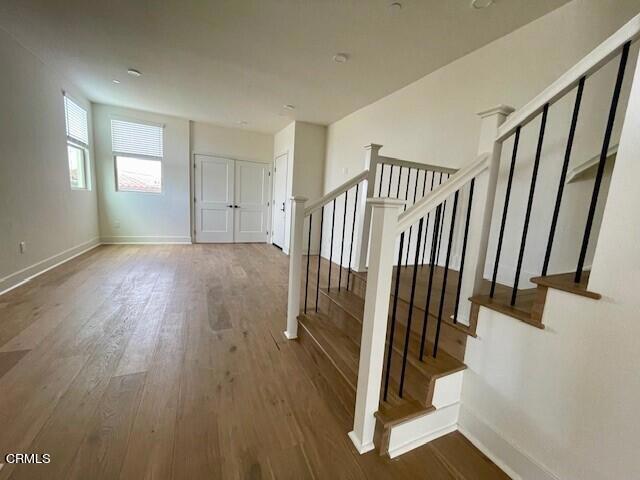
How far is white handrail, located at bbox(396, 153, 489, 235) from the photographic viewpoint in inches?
46.3

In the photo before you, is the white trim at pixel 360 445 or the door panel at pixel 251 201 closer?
the white trim at pixel 360 445

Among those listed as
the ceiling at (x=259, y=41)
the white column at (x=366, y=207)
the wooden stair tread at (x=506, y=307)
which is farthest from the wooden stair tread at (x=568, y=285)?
the ceiling at (x=259, y=41)

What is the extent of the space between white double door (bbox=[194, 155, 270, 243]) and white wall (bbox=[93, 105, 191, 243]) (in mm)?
309

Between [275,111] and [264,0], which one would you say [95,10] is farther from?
[275,111]

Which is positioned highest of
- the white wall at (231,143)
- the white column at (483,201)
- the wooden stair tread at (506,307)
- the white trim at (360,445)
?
the white wall at (231,143)

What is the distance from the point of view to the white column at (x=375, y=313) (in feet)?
3.72

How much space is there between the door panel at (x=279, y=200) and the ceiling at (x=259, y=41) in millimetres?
1989

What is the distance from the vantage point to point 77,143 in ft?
15.1

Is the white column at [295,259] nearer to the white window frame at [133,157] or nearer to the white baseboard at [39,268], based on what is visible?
the white baseboard at [39,268]

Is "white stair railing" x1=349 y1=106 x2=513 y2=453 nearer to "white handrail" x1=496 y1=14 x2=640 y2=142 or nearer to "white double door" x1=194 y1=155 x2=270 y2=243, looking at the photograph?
"white handrail" x1=496 y1=14 x2=640 y2=142

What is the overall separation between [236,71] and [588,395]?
13.7 ft

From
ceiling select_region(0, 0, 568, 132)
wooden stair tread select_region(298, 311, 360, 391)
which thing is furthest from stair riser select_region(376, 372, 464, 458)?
ceiling select_region(0, 0, 568, 132)

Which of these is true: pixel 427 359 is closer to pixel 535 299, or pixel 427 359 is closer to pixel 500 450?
pixel 500 450

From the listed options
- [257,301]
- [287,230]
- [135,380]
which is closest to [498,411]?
[135,380]
